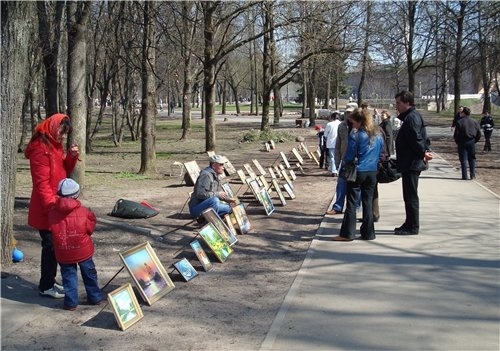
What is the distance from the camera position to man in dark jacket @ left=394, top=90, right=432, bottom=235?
8289 mm

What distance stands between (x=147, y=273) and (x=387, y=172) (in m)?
4.48

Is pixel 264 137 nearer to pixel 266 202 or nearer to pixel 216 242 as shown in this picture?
pixel 266 202

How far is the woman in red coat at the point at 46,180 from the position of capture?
18.7 feet

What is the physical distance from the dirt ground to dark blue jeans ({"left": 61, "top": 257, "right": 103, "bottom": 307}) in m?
0.11

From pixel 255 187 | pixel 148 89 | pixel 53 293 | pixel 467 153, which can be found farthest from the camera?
pixel 148 89

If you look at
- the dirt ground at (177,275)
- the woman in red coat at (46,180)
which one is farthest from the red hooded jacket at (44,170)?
the dirt ground at (177,275)

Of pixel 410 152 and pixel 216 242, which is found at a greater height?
pixel 410 152

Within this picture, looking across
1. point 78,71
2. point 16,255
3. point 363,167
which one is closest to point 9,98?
point 16,255

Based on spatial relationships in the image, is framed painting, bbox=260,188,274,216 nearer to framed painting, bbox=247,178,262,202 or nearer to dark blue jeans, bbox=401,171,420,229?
framed painting, bbox=247,178,262,202

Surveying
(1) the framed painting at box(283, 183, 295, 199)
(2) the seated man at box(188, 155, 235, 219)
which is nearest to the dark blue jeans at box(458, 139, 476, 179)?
(1) the framed painting at box(283, 183, 295, 199)

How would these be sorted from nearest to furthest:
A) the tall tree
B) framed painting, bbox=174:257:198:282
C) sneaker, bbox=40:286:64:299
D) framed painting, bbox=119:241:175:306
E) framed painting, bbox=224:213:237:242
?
framed painting, bbox=119:241:175:306
sneaker, bbox=40:286:64:299
framed painting, bbox=174:257:198:282
framed painting, bbox=224:213:237:242
the tall tree

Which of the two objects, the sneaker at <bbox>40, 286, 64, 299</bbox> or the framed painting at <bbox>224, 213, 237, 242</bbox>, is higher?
the framed painting at <bbox>224, 213, 237, 242</bbox>

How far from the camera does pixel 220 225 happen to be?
8.12m

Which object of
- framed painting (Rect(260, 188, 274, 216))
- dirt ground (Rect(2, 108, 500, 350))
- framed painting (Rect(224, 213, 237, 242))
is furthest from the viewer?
framed painting (Rect(260, 188, 274, 216))
